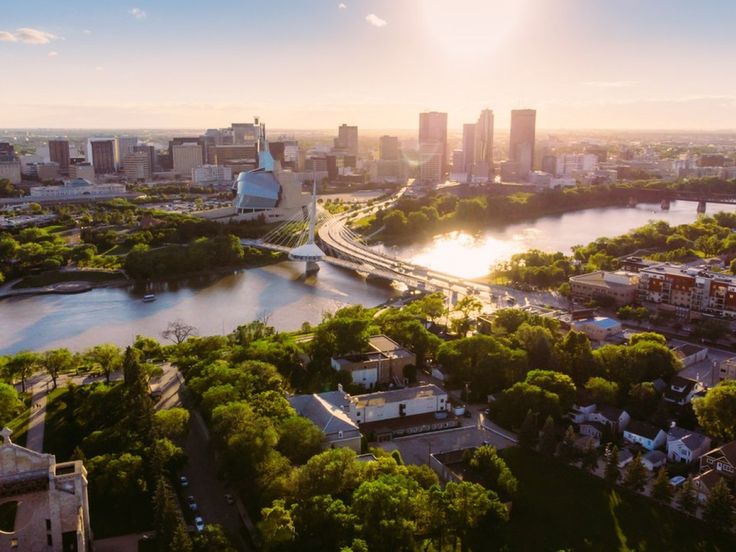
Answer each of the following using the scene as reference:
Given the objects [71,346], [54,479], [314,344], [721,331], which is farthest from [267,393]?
[721,331]

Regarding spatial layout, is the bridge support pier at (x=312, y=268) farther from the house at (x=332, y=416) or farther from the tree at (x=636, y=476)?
the tree at (x=636, y=476)

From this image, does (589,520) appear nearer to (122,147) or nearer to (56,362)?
(56,362)

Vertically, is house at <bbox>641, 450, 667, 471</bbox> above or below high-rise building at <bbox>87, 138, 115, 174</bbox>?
below

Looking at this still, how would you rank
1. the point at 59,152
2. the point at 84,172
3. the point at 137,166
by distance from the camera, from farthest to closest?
the point at 59,152 → the point at 137,166 → the point at 84,172

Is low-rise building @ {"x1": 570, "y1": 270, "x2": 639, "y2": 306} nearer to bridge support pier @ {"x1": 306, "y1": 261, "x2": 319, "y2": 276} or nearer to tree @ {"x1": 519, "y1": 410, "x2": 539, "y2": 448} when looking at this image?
bridge support pier @ {"x1": 306, "y1": 261, "x2": 319, "y2": 276}

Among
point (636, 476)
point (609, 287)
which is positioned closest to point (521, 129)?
point (609, 287)

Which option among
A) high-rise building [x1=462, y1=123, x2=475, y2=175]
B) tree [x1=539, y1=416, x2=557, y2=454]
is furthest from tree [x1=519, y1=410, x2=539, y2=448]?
high-rise building [x1=462, y1=123, x2=475, y2=175]

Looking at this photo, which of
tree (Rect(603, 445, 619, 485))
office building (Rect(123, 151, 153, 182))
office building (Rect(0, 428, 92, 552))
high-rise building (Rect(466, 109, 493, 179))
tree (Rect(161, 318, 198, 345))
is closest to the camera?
office building (Rect(0, 428, 92, 552))
